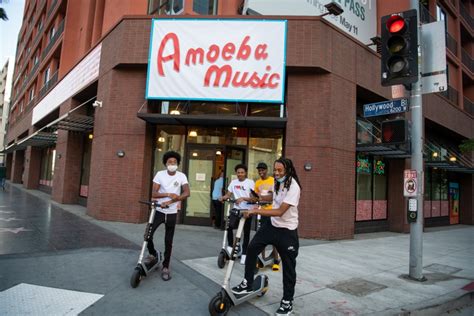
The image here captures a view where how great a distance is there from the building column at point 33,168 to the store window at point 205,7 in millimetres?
19614

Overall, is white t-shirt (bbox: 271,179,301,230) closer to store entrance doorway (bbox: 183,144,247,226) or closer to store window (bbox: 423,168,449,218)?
store entrance doorway (bbox: 183,144,247,226)

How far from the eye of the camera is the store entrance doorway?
10.6m

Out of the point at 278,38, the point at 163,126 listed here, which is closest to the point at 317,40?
the point at 278,38

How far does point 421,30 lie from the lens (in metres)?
6.38

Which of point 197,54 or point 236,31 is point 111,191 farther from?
point 236,31

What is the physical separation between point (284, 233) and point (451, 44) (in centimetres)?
2063

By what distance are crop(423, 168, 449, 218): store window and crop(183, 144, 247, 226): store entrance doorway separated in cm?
1107

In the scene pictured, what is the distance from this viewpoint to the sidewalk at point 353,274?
14.2ft

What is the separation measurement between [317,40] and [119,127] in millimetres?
6813

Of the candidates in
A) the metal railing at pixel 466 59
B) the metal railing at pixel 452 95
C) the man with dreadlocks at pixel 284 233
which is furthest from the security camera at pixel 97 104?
the metal railing at pixel 466 59

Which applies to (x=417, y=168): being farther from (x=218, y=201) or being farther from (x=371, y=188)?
(x=371, y=188)

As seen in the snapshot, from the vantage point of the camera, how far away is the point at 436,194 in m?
17.2

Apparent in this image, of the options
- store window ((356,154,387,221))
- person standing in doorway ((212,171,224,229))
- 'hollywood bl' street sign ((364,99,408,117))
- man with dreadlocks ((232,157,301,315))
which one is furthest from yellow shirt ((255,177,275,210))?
store window ((356,154,387,221))

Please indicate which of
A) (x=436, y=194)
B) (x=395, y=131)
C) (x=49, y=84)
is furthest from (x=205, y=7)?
(x=49, y=84)
